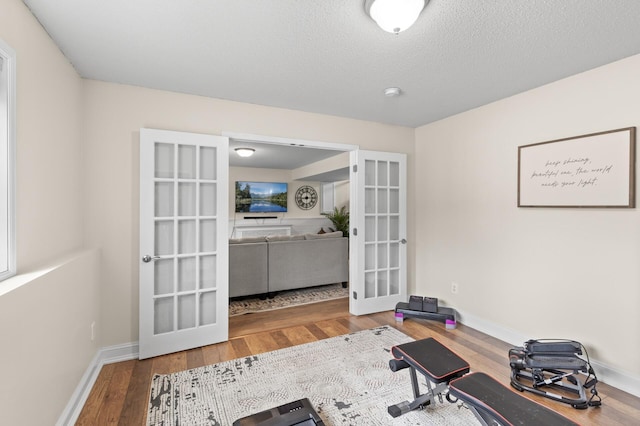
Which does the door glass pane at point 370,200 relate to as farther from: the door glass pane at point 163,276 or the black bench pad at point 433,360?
the door glass pane at point 163,276

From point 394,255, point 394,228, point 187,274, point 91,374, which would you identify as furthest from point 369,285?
point 91,374

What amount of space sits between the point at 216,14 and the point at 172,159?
4.63 feet

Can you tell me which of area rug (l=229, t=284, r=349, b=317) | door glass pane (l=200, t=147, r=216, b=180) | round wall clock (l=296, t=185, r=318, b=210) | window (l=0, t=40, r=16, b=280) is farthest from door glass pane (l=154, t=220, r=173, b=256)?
round wall clock (l=296, t=185, r=318, b=210)

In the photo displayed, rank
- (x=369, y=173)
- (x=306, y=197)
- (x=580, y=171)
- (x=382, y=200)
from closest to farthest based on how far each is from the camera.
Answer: (x=580, y=171) < (x=369, y=173) < (x=382, y=200) < (x=306, y=197)

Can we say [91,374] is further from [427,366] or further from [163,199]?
[427,366]

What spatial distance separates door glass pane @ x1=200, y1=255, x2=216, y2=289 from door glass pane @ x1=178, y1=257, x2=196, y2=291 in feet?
0.23

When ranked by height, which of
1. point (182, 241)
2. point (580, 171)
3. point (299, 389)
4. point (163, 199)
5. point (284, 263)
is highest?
point (580, 171)

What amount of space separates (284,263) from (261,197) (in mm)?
4257

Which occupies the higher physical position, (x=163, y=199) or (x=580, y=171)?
(x=580, y=171)

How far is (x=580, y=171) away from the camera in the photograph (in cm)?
238

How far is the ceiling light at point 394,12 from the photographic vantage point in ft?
4.89

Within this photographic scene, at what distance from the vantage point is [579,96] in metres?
2.39

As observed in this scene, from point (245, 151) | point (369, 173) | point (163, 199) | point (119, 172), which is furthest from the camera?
point (245, 151)

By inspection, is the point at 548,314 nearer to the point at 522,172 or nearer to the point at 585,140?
the point at 522,172
